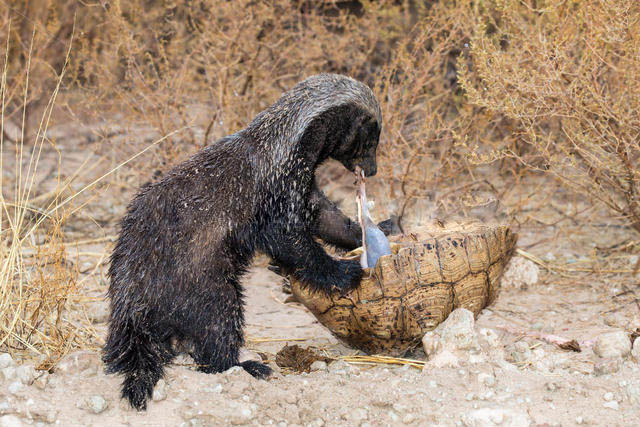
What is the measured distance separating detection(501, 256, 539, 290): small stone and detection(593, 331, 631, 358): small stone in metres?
1.64

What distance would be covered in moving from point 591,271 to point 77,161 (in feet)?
20.4

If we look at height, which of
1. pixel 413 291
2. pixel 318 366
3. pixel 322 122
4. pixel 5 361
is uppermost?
pixel 322 122

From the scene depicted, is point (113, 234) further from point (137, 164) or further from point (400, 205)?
point (400, 205)

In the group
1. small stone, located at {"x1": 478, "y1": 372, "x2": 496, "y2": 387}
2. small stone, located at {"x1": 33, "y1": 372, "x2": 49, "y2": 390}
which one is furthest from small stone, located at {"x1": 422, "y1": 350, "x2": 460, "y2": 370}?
small stone, located at {"x1": 33, "y1": 372, "x2": 49, "y2": 390}

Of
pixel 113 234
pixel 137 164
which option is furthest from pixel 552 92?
pixel 113 234

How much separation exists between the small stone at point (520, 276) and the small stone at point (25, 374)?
145 inches

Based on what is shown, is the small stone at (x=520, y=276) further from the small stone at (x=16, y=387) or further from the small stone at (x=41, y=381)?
the small stone at (x=16, y=387)

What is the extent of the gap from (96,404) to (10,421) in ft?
1.30

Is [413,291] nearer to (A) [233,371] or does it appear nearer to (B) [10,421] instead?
(A) [233,371]

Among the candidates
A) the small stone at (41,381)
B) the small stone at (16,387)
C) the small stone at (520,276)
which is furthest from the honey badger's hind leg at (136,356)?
the small stone at (520,276)

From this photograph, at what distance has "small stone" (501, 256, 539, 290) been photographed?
222 inches

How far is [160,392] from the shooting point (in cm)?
353

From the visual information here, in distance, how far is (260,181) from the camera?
4.00 meters

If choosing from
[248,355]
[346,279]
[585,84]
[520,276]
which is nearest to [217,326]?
[248,355]
